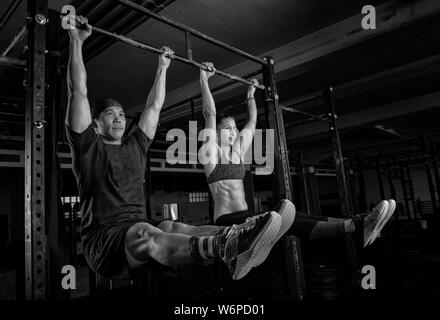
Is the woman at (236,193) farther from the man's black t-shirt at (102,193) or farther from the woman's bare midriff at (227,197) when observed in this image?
the man's black t-shirt at (102,193)

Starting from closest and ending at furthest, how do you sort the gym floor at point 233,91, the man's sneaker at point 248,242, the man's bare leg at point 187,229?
the man's sneaker at point 248,242
the man's bare leg at point 187,229
the gym floor at point 233,91

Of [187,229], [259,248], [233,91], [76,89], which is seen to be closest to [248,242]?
[259,248]

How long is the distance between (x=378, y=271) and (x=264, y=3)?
391 cm

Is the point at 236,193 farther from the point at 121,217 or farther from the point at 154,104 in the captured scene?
the point at 121,217

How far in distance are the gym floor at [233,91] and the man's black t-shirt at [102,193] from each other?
120 mm

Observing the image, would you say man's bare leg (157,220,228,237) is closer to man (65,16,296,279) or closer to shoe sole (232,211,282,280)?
man (65,16,296,279)

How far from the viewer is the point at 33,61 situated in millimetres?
1460

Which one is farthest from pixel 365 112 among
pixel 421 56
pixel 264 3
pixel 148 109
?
pixel 148 109

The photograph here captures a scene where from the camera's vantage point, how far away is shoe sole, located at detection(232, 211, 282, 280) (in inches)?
55.4

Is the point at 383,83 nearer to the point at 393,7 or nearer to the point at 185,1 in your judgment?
→ the point at 393,7

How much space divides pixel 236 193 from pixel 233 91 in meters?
2.93

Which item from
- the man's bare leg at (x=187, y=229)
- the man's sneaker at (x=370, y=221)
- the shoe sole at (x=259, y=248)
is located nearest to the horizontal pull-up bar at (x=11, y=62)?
the man's bare leg at (x=187, y=229)

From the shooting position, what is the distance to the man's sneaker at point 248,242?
4.59 feet

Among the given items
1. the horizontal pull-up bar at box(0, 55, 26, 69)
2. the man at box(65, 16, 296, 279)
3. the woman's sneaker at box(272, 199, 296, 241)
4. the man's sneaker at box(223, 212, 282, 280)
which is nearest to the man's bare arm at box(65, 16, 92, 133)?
the man at box(65, 16, 296, 279)
